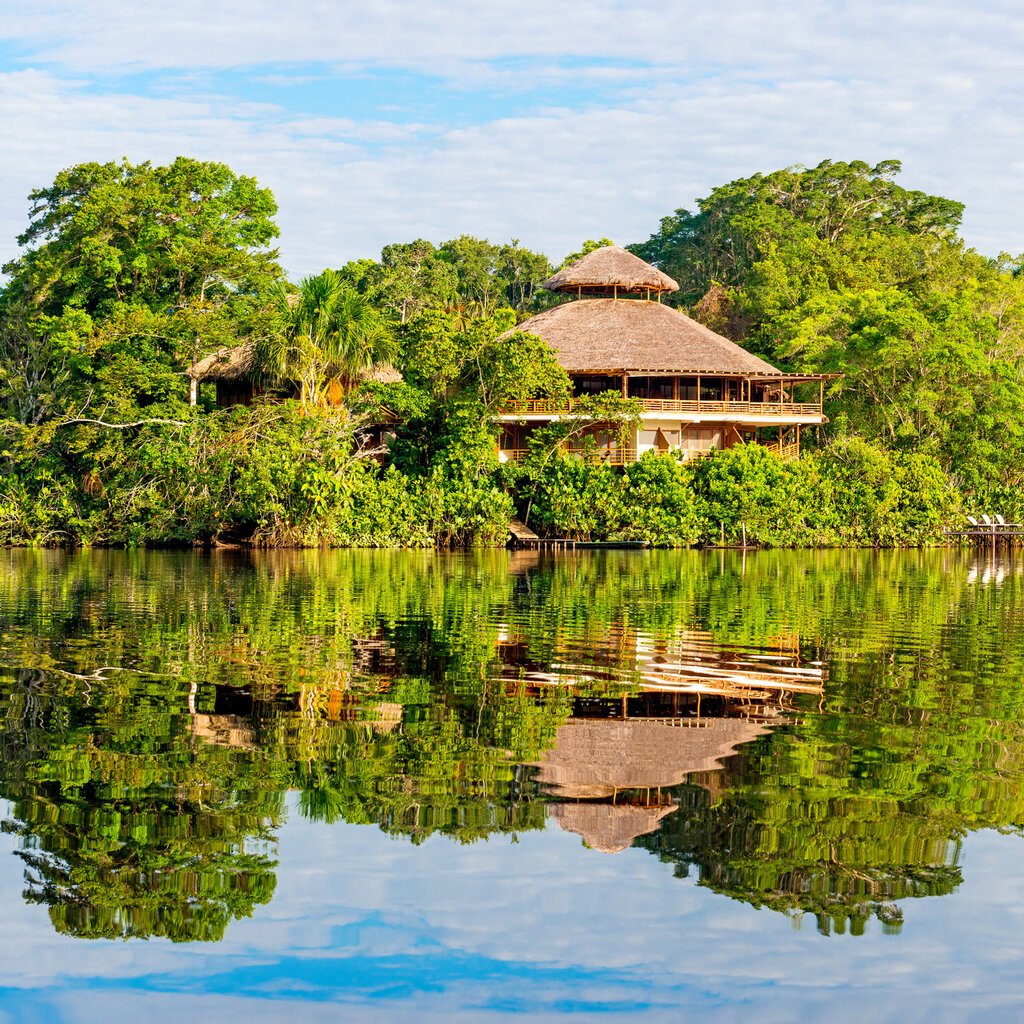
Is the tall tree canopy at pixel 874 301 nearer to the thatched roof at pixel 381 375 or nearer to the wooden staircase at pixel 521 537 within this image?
the wooden staircase at pixel 521 537

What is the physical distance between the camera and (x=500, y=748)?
759 cm

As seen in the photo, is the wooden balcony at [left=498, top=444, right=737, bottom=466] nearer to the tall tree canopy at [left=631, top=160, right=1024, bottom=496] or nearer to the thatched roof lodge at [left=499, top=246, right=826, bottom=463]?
the thatched roof lodge at [left=499, top=246, right=826, bottom=463]

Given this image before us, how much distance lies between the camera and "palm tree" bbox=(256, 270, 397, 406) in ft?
125

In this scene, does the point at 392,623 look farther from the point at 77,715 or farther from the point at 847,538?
the point at 847,538

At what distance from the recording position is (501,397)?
39094 millimetres

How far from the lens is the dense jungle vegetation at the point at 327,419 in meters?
35.3

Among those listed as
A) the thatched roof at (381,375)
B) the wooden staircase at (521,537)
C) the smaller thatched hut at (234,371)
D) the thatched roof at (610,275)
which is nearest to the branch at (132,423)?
the smaller thatched hut at (234,371)

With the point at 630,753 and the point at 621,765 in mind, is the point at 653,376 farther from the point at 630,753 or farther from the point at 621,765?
the point at 621,765

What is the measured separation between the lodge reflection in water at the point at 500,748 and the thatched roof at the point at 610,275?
35.5 meters

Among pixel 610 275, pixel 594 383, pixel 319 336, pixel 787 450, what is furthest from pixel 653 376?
pixel 319 336

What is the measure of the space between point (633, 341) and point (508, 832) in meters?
40.5

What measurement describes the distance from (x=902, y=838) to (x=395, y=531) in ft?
99.7

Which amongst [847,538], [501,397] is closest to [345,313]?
[501,397]

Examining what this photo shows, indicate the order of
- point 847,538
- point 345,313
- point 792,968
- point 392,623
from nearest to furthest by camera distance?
point 792,968 → point 392,623 → point 345,313 → point 847,538
